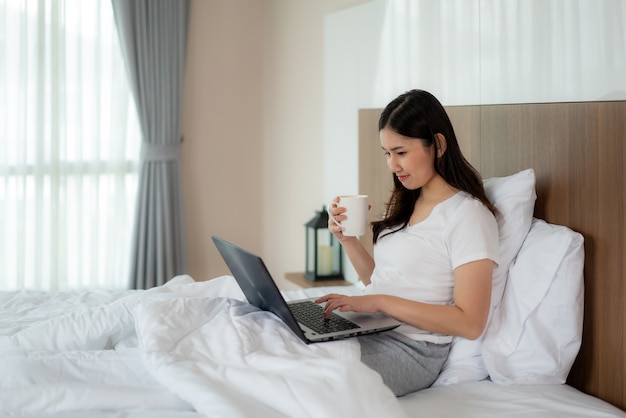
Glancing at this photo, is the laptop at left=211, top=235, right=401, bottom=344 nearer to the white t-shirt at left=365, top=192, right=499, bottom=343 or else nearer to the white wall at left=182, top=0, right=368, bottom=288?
the white t-shirt at left=365, top=192, right=499, bottom=343

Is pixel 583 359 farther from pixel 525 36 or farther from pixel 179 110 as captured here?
pixel 179 110

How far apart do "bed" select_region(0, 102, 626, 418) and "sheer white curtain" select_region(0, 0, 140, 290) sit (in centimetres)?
170

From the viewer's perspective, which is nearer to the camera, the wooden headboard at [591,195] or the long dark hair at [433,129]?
the wooden headboard at [591,195]

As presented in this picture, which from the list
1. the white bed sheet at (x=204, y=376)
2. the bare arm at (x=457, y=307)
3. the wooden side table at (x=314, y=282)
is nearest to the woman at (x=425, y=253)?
the bare arm at (x=457, y=307)

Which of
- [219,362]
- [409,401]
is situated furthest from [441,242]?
[219,362]

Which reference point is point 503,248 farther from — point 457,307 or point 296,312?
point 296,312

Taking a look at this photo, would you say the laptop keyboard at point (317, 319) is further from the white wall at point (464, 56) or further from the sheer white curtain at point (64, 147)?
the sheer white curtain at point (64, 147)

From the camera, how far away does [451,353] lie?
167cm

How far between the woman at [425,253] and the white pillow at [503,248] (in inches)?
1.3

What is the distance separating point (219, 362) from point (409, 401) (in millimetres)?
450

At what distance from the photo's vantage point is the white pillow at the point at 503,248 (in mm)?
1636

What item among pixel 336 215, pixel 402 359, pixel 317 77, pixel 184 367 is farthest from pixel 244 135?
pixel 184 367

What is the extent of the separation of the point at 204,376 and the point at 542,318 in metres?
0.84

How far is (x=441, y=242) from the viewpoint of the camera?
1.66m
